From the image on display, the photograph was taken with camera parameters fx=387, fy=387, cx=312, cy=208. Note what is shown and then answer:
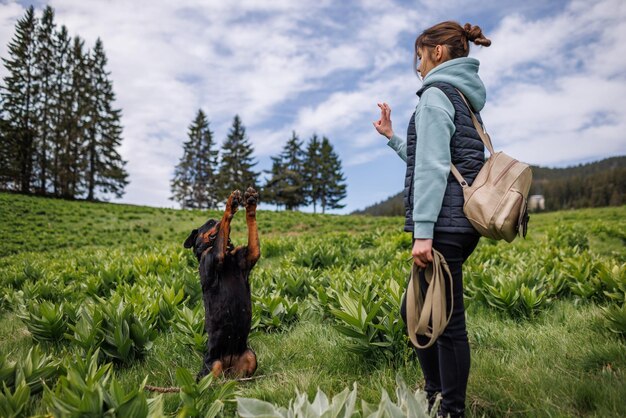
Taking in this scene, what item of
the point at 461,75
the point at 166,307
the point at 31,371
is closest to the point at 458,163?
the point at 461,75

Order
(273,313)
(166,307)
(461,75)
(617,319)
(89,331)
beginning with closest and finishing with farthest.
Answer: (461,75) → (617,319) → (89,331) → (273,313) → (166,307)

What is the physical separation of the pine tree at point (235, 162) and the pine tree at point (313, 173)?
25.1 feet

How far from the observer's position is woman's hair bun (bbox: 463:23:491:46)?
2178mm

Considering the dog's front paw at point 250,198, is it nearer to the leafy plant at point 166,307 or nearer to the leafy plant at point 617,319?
the leafy plant at point 166,307

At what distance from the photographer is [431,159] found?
1953 millimetres

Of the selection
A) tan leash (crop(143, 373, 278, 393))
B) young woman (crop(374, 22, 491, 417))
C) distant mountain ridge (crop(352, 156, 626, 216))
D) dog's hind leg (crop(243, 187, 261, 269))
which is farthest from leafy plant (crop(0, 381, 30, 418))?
distant mountain ridge (crop(352, 156, 626, 216))

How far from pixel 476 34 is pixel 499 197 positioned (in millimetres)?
974

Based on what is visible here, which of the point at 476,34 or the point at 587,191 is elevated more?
the point at 587,191

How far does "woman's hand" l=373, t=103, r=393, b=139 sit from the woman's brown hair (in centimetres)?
70

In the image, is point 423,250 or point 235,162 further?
point 235,162

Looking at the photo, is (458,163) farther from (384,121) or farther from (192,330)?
(192,330)

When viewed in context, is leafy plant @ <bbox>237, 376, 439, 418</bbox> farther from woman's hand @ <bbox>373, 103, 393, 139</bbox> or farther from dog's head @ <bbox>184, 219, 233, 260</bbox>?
woman's hand @ <bbox>373, 103, 393, 139</bbox>

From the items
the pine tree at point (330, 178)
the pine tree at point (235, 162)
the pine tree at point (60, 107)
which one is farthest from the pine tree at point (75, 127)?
the pine tree at point (330, 178)

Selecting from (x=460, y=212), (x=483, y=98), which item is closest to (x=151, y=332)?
(x=460, y=212)
